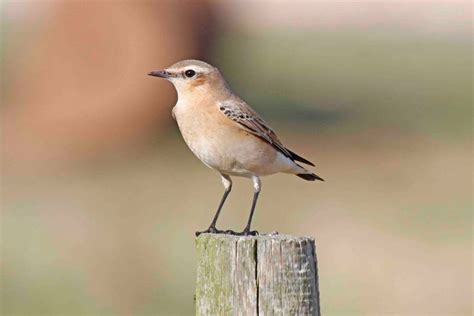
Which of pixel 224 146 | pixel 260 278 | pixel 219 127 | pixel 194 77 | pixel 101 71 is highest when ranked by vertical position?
pixel 101 71

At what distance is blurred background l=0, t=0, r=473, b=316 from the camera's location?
390 inches

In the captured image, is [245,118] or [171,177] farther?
[171,177]

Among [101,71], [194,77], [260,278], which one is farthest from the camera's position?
[101,71]

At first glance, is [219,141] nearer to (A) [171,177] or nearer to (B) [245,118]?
(B) [245,118]

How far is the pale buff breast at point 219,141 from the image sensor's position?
644 centimetres

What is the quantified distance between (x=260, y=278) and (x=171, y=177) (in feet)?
36.6

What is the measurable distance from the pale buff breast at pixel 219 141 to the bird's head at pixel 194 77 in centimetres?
11

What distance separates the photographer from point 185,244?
10.9 meters

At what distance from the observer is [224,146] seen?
6445mm

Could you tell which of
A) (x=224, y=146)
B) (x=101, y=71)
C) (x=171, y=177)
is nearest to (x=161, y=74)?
(x=224, y=146)

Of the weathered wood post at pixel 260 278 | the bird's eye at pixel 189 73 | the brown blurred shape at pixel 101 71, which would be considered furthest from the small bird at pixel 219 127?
the brown blurred shape at pixel 101 71

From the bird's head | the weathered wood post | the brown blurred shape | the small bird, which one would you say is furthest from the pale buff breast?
the brown blurred shape

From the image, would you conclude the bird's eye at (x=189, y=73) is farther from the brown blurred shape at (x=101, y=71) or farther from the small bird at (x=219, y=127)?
the brown blurred shape at (x=101, y=71)

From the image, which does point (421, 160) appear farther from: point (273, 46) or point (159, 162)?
point (273, 46)
